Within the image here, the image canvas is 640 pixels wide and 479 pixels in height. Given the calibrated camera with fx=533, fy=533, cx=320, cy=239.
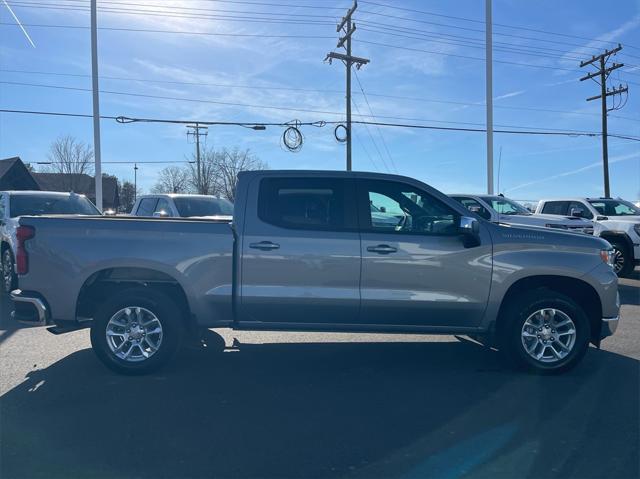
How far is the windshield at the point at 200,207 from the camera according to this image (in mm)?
12242

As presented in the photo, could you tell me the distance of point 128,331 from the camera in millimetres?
5293

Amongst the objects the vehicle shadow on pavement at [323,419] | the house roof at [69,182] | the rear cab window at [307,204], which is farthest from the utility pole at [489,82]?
the house roof at [69,182]

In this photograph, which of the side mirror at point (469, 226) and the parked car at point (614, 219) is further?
the parked car at point (614, 219)

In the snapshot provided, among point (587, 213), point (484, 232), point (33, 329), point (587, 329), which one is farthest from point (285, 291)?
point (587, 213)

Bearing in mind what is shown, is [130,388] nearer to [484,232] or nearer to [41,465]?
[41,465]

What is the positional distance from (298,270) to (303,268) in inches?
2.1

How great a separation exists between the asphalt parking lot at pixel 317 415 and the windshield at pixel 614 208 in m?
8.67

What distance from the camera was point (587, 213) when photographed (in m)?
13.6

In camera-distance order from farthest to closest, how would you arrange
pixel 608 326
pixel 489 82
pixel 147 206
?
1. pixel 489 82
2. pixel 147 206
3. pixel 608 326

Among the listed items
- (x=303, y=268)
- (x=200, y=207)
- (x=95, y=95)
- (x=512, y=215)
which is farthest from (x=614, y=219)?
(x=95, y=95)

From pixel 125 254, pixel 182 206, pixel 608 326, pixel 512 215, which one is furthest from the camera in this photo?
pixel 512 215

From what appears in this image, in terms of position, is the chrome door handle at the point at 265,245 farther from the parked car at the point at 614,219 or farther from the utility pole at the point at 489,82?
the utility pole at the point at 489,82

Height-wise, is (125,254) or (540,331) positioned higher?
(125,254)

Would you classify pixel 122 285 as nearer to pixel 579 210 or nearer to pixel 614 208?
pixel 579 210
